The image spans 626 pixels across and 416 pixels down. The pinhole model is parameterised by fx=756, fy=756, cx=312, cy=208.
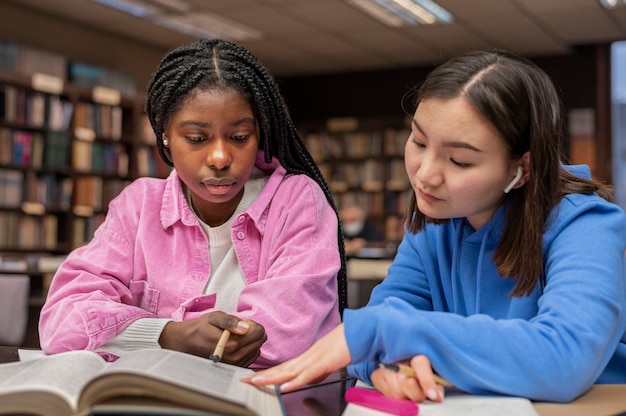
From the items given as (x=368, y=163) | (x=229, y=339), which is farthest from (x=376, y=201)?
(x=229, y=339)

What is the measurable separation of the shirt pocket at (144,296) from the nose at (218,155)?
0.27m

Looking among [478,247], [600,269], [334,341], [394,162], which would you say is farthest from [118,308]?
[394,162]

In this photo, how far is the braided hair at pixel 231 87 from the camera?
135 cm

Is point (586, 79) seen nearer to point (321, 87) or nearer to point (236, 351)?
point (321, 87)

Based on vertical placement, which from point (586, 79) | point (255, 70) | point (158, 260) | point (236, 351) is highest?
point (586, 79)

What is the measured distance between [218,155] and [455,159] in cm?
45

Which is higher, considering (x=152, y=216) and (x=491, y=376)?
(x=152, y=216)

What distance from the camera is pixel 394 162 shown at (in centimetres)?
889

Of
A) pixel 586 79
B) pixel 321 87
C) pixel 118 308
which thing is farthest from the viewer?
pixel 321 87

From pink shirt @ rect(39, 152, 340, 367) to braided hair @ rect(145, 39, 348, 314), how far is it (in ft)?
0.17

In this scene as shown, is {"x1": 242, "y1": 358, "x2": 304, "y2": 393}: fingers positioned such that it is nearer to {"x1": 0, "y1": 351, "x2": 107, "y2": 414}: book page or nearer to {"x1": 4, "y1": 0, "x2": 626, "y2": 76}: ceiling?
→ {"x1": 0, "y1": 351, "x2": 107, "y2": 414}: book page

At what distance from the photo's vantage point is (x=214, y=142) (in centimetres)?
131

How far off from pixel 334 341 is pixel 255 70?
643mm

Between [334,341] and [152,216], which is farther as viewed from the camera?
[152,216]
